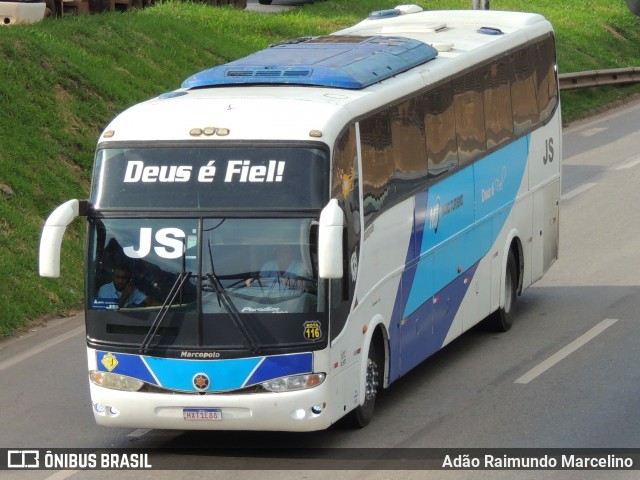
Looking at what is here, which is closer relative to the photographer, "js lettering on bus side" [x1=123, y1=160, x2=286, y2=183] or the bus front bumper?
the bus front bumper

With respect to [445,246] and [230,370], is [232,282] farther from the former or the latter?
[445,246]

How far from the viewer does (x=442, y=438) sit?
12.0 metres

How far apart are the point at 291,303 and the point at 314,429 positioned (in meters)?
1.00

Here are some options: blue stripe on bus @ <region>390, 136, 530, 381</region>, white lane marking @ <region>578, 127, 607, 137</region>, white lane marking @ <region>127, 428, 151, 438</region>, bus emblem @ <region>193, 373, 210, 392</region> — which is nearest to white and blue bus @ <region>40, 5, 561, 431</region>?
bus emblem @ <region>193, 373, 210, 392</region>

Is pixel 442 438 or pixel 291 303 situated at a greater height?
pixel 291 303

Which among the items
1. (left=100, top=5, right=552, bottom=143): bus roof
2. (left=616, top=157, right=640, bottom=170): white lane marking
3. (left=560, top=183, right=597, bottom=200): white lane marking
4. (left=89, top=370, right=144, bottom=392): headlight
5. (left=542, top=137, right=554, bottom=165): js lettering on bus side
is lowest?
(left=616, top=157, right=640, bottom=170): white lane marking

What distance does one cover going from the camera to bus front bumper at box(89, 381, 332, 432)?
11.1m

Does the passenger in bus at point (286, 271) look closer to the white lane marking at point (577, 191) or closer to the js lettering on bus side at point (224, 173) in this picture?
the js lettering on bus side at point (224, 173)

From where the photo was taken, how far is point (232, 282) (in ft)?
36.3

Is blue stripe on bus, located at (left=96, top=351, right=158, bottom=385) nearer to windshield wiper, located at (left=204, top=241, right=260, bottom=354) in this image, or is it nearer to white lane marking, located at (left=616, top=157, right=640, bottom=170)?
windshield wiper, located at (left=204, top=241, right=260, bottom=354)

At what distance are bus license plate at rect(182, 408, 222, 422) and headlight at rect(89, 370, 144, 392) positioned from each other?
0.44 metres

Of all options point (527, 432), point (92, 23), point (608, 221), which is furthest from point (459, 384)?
point (92, 23)

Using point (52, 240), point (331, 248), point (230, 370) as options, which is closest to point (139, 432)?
point (230, 370)

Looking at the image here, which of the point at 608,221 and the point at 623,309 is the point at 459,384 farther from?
the point at 608,221
